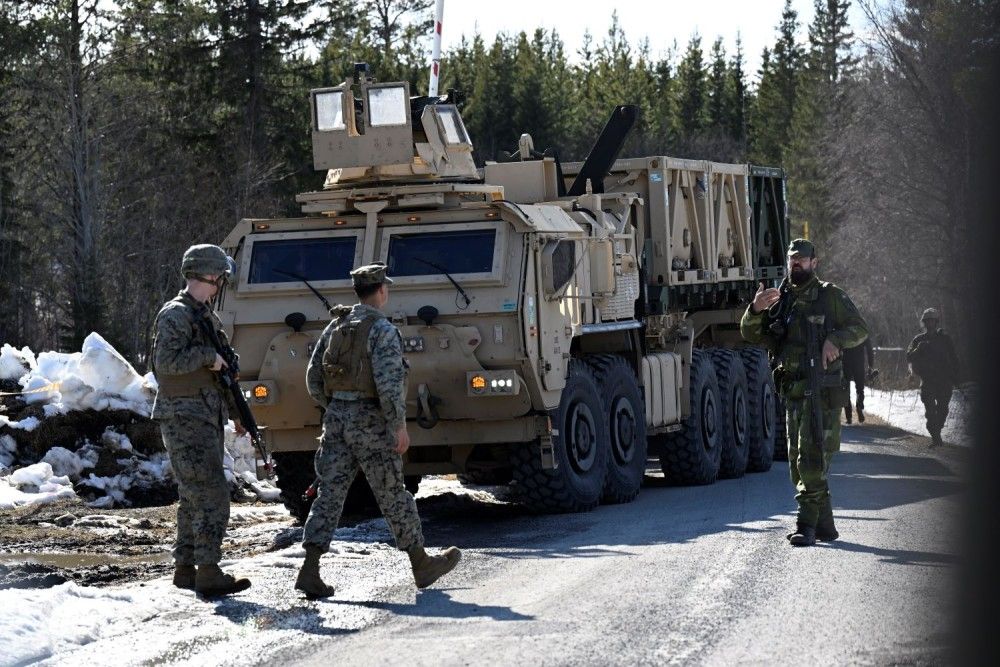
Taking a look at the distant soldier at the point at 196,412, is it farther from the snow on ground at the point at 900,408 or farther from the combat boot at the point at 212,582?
the snow on ground at the point at 900,408

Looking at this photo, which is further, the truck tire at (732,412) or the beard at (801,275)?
the truck tire at (732,412)

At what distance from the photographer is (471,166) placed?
13.7 metres

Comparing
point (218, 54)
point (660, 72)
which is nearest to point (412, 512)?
point (218, 54)

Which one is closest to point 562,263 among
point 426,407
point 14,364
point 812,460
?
point 426,407

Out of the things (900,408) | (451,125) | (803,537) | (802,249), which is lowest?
(900,408)

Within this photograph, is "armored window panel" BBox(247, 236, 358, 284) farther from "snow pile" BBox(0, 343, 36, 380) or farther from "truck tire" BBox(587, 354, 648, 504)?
"snow pile" BBox(0, 343, 36, 380)

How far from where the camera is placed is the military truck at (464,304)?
11820mm

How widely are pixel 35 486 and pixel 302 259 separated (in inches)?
134

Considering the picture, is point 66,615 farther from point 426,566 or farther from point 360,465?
point 426,566

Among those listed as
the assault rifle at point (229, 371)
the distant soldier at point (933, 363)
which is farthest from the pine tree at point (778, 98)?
the assault rifle at point (229, 371)

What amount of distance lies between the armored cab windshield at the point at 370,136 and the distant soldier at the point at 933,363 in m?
7.65

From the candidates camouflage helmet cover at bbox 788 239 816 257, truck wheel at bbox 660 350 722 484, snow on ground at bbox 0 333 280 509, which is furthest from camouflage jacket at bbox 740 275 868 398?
snow on ground at bbox 0 333 280 509

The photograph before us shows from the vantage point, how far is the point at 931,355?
733 inches

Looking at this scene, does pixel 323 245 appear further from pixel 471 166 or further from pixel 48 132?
pixel 48 132
